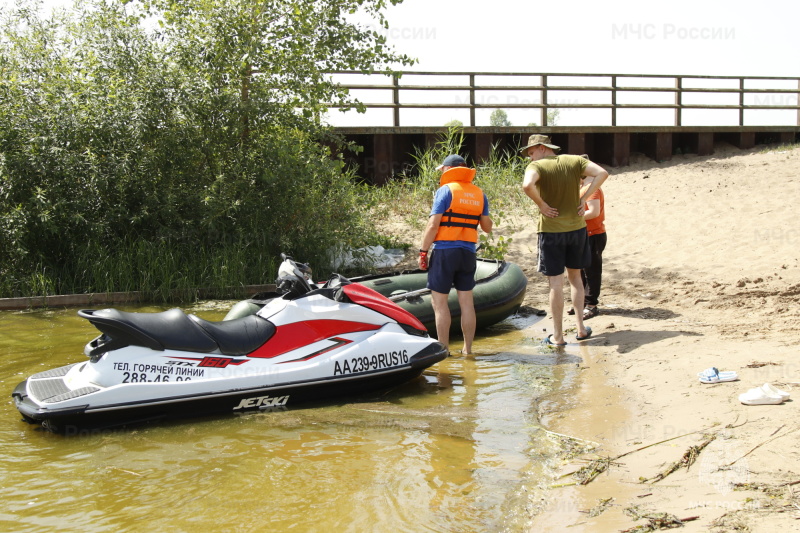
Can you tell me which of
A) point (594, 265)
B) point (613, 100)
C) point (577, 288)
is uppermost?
point (613, 100)

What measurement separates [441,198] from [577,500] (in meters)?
3.71

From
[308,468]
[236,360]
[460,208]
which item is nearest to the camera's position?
[308,468]

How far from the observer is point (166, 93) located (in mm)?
11359

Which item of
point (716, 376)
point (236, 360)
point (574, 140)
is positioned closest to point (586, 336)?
point (716, 376)

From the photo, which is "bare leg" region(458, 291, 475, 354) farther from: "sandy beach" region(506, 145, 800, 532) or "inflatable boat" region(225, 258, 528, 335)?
"sandy beach" region(506, 145, 800, 532)

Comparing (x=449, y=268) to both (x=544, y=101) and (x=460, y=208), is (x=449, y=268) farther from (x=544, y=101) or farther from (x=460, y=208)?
(x=544, y=101)

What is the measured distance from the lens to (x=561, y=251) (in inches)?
287

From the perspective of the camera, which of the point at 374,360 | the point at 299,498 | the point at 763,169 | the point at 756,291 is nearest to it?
the point at 299,498

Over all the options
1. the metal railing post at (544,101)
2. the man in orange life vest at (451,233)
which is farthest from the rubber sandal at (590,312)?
the metal railing post at (544,101)

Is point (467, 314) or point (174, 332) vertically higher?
point (174, 332)

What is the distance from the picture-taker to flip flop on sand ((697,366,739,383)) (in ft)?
17.1

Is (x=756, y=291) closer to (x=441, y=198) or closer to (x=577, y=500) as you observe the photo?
(x=441, y=198)

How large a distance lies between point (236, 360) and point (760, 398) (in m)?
3.62

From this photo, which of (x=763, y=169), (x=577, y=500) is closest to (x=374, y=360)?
(x=577, y=500)
